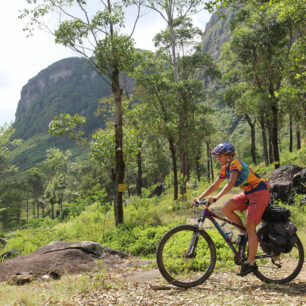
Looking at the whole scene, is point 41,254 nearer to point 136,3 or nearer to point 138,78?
point 136,3

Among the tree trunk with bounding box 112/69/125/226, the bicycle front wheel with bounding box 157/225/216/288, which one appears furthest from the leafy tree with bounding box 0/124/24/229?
the bicycle front wheel with bounding box 157/225/216/288

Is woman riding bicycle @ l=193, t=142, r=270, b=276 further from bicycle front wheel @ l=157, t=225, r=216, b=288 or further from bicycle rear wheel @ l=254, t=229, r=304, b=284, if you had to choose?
bicycle front wheel @ l=157, t=225, r=216, b=288

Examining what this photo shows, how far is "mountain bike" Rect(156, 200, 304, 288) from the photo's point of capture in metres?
4.80

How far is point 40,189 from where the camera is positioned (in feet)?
275

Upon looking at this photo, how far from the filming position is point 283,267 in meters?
5.22

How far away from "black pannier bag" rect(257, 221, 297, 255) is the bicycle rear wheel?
0.57ft

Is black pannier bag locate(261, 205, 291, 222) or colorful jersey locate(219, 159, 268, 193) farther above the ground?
colorful jersey locate(219, 159, 268, 193)

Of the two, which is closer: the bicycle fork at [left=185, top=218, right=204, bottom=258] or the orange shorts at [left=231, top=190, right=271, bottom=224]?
the orange shorts at [left=231, top=190, right=271, bottom=224]

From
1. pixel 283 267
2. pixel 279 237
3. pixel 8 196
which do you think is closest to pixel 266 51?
pixel 283 267

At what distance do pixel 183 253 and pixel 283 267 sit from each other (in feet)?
6.26

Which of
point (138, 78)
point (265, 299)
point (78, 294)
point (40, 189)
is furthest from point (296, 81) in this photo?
point (40, 189)

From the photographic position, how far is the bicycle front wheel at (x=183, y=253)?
4766mm

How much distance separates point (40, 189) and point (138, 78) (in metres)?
75.4

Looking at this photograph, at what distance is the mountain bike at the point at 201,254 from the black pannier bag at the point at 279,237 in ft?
0.50
